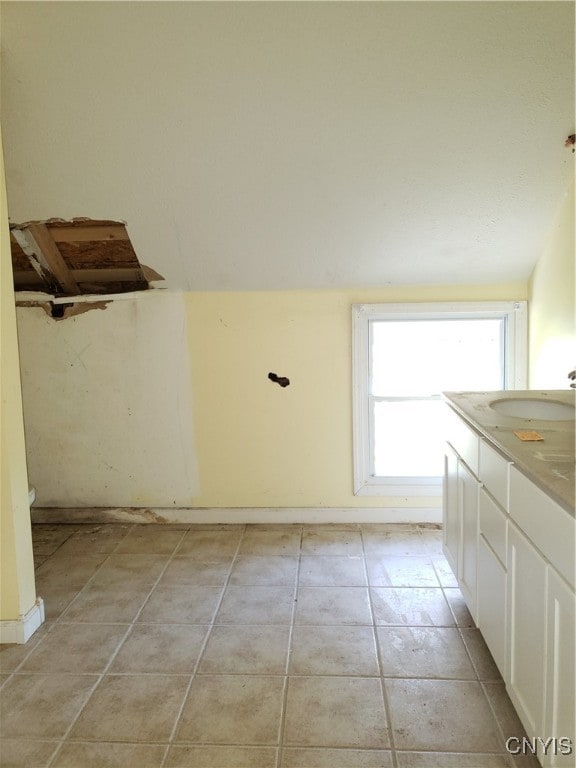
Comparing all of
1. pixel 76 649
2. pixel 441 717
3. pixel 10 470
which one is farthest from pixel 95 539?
pixel 441 717

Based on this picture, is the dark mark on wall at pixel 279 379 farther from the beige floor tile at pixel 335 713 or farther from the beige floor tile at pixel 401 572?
the beige floor tile at pixel 335 713

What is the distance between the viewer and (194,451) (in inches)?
138

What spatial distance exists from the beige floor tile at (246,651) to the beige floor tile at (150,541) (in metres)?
0.90

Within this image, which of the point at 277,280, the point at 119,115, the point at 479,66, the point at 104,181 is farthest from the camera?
the point at 277,280

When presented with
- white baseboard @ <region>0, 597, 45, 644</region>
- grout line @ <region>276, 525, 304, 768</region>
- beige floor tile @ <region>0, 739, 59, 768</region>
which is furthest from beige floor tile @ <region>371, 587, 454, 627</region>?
white baseboard @ <region>0, 597, 45, 644</region>

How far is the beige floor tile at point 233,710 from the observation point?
1830 millimetres

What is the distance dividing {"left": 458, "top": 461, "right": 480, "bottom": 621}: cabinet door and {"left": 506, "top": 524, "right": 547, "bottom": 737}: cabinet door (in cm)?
40

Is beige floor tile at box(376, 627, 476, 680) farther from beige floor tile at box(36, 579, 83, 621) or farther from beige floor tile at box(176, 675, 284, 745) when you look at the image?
beige floor tile at box(36, 579, 83, 621)

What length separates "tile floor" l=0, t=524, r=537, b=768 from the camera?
179 centimetres

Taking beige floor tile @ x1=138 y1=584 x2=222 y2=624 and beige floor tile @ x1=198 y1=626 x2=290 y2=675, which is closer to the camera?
beige floor tile @ x1=198 y1=626 x2=290 y2=675

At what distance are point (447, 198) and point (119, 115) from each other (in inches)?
57.4

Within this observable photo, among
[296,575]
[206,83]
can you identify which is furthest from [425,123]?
[296,575]

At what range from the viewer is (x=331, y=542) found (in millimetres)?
3250

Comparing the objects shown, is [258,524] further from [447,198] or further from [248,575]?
[447,198]
